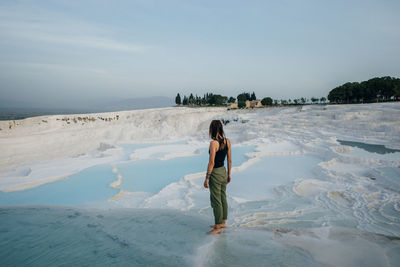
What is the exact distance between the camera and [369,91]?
31328 mm

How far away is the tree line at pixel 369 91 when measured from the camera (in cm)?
2972

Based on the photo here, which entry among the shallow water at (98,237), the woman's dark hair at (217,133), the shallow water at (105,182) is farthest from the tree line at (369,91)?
the shallow water at (98,237)

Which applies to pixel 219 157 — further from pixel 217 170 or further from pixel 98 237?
pixel 98 237

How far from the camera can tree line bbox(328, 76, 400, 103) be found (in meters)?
29.7

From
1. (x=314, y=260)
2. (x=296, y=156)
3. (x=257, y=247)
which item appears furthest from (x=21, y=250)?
(x=296, y=156)

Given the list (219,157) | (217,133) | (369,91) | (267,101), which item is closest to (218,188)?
(219,157)

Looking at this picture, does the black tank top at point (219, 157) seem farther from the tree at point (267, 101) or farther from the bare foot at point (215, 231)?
the tree at point (267, 101)

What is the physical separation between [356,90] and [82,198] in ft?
128

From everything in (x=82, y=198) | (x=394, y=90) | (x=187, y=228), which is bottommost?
(x=82, y=198)

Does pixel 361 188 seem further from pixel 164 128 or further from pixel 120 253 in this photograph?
pixel 164 128

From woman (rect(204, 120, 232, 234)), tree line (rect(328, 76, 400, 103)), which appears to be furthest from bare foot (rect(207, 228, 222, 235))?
tree line (rect(328, 76, 400, 103))

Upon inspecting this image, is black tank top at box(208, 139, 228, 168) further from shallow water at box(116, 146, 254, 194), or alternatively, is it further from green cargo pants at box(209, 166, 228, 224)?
→ shallow water at box(116, 146, 254, 194)

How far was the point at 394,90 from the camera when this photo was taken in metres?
29.6

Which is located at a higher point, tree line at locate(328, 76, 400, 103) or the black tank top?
tree line at locate(328, 76, 400, 103)
